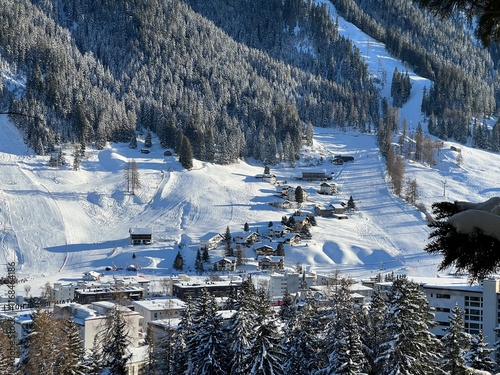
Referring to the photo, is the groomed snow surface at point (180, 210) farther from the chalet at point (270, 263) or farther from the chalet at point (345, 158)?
the chalet at point (270, 263)

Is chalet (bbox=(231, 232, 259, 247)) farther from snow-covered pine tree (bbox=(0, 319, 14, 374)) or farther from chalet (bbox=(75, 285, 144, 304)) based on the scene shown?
snow-covered pine tree (bbox=(0, 319, 14, 374))

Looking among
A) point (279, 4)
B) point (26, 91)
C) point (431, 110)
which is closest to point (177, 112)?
point (26, 91)

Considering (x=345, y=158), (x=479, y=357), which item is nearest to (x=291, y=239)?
(x=345, y=158)

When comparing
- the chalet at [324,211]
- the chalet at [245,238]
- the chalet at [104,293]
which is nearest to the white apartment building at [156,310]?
the chalet at [104,293]

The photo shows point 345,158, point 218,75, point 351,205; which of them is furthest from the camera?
point 218,75

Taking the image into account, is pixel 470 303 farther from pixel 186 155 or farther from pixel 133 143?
pixel 133 143

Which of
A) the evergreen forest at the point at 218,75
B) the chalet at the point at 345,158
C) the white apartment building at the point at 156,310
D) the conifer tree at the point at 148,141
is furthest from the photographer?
the chalet at the point at 345,158

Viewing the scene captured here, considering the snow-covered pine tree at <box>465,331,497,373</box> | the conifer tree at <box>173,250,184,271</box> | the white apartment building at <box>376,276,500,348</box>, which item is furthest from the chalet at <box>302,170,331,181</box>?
the snow-covered pine tree at <box>465,331,497,373</box>
